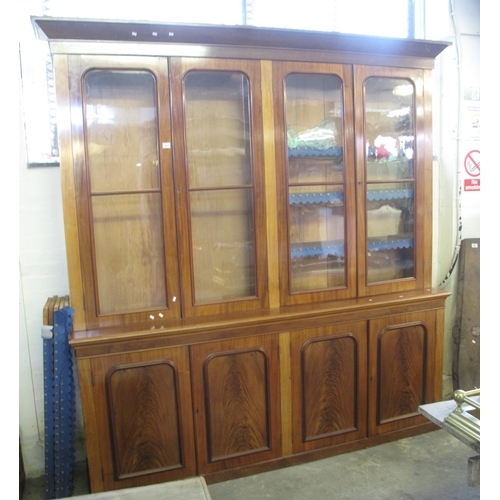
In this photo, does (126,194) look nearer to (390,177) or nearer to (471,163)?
(390,177)

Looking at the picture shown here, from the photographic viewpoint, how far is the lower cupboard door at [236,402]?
1.98m

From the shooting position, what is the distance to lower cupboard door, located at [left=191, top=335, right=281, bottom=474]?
1.98 metres

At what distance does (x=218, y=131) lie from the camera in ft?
6.88

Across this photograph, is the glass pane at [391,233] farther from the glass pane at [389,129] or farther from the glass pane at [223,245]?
the glass pane at [223,245]

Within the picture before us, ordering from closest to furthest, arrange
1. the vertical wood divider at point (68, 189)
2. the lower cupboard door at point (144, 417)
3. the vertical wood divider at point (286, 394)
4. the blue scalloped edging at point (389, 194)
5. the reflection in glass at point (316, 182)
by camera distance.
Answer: the vertical wood divider at point (68, 189), the lower cupboard door at point (144, 417), the vertical wood divider at point (286, 394), the reflection in glass at point (316, 182), the blue scalloped edging at point (389, 194)

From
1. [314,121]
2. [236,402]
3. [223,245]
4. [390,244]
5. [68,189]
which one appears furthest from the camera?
[390,244]

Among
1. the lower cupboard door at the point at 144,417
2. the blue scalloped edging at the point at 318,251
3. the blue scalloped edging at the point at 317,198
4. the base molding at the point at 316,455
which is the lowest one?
the base molding at the point at 316,455

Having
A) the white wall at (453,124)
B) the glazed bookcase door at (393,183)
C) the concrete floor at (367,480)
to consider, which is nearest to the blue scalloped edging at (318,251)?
the glazed bookcase door at (393,183)

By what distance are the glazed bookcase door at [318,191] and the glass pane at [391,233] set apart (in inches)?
8.9

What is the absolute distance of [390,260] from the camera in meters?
2.41

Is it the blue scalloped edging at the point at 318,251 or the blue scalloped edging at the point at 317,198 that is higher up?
the blue scalloped edging at the point at 317,198

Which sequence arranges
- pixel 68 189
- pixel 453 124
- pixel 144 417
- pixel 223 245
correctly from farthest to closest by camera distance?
pixel 453 124, pixel 223 245, pixel 144 417, pixel 68 189

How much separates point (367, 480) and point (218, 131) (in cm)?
192

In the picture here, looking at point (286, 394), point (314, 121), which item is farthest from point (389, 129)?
point (286, 394)
